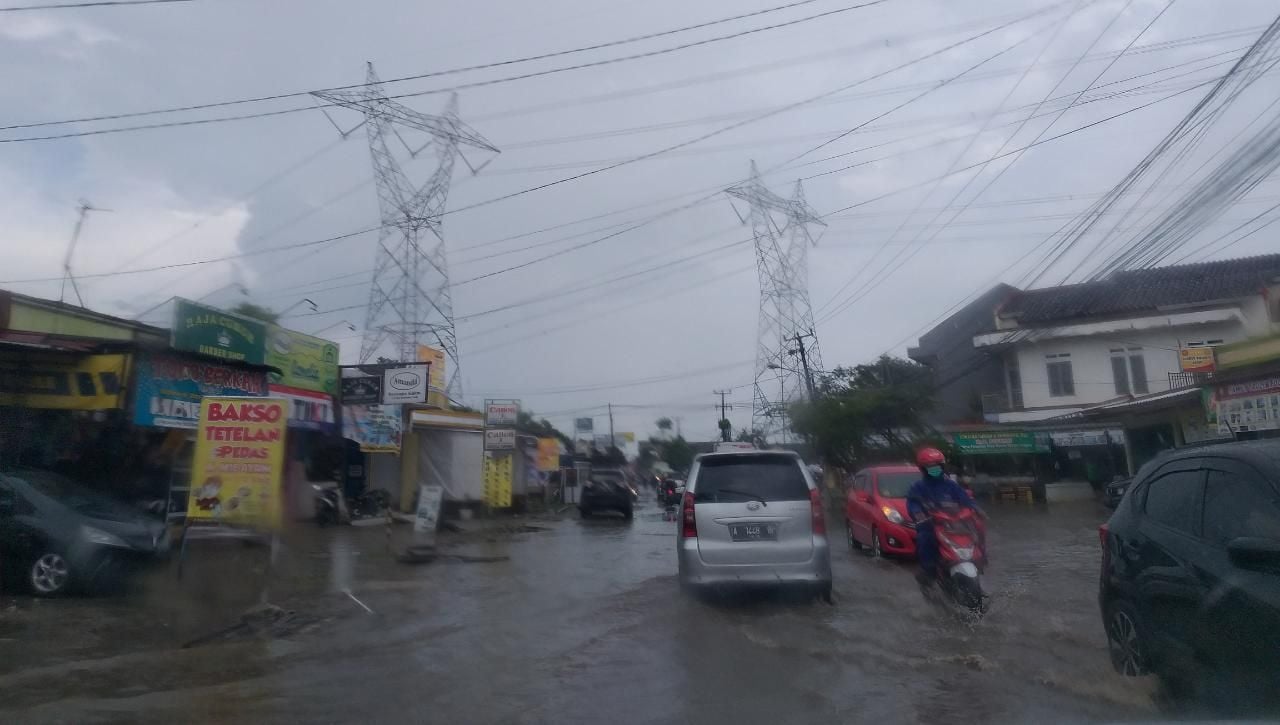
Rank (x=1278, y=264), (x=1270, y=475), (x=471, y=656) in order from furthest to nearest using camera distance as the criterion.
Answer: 1. (x=1278, y=264)
2. (x=471, y=656)
3. (x=1270, y=475)

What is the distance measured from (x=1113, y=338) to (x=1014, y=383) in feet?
14.1

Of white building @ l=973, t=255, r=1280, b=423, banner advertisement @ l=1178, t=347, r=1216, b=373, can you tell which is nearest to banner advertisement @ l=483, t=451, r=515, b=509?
white building @ l=973, t=255, r=1280, b=423

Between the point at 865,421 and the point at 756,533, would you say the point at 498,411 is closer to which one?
the point at 865,421

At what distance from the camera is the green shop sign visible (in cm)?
3428

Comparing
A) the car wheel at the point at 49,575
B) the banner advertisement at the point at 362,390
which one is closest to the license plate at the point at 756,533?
the car wheel at the point at 49,575

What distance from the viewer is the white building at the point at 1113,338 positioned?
35625mm

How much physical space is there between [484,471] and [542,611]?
2211 centimetres

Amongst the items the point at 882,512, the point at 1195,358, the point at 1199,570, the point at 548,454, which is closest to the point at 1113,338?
the point at 1195,358

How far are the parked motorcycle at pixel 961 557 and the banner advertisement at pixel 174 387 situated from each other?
Result: 1195cm

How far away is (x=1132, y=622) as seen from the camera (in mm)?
5746

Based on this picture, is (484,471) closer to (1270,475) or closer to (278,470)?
(278,470)

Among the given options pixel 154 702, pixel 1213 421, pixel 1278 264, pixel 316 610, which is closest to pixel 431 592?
pixel 316 610

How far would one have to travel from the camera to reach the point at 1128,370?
1503 inches

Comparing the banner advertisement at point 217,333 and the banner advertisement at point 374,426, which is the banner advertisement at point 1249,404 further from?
the banner advertisement at point 374,426
